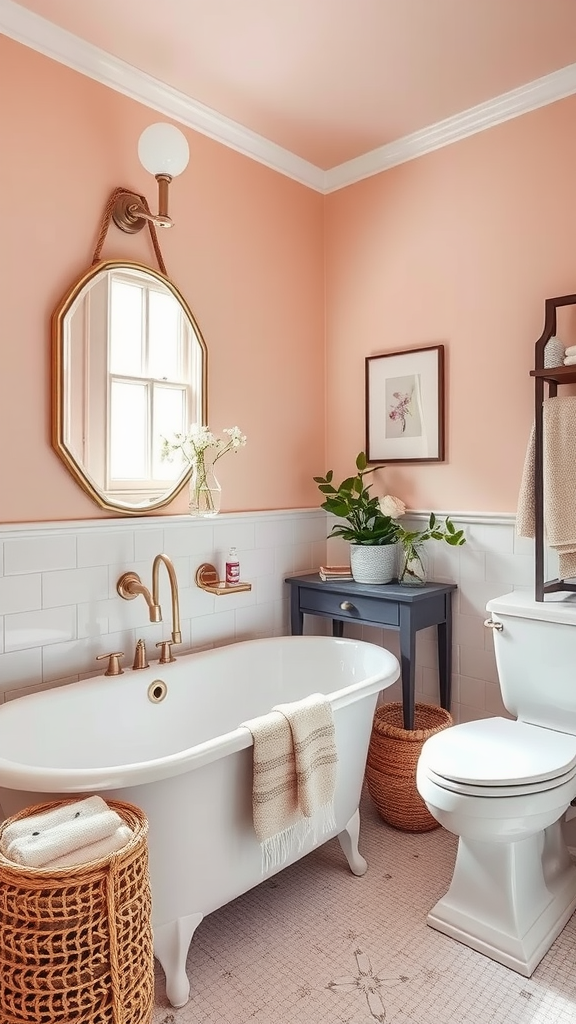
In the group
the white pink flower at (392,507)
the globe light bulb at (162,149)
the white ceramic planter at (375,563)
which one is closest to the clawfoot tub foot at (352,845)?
the white ceramic planter at (375,563)

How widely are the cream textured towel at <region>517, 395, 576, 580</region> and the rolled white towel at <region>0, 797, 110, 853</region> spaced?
59.7 inches

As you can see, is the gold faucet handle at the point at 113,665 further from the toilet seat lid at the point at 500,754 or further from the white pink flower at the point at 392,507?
the white pink flower at the point at 392,507

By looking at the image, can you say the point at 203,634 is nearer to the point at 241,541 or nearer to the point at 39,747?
the point at 241,541

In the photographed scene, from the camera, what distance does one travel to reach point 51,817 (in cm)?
139

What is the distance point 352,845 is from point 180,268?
6.88 ft

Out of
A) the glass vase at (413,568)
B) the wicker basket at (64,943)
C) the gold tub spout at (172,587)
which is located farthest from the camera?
the glass vase at (413,568)

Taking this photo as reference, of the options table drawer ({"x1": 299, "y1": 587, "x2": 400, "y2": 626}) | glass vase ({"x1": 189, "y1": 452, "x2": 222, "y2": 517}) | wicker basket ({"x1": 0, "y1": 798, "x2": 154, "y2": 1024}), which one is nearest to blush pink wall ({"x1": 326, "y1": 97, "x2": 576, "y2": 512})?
table drawer ({"x1": 299, "y1": 587, "x2": 400, "y2": 626})

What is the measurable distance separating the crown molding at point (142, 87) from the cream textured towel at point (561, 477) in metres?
1.62

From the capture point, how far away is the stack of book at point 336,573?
9.23 feet

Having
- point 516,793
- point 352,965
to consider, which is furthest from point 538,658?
point 352,965

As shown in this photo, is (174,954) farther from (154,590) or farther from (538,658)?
(538,658)

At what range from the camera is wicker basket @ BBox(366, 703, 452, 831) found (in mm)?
2377

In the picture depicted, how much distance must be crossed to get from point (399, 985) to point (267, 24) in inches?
108

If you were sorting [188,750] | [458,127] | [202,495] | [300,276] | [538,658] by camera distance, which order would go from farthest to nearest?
[300,276] → [458,127] → [202,495] → [538,658] → [188,750]
